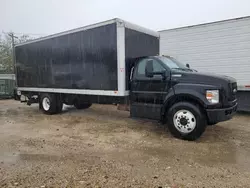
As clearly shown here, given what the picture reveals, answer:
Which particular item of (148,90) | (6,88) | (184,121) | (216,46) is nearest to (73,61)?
(148,90)

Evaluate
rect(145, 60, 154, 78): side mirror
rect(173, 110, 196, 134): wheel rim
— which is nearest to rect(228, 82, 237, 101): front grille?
rect(173, 110, 196, 134): wheel rim

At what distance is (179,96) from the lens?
5613 millimetres

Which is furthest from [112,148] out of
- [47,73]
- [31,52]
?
[31,52]

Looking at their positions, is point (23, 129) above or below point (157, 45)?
below

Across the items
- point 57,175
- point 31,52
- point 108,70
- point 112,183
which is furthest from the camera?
point 31,52

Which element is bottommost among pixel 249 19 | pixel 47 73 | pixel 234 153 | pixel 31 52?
pixel 234 153

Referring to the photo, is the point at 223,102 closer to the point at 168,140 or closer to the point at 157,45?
the point at 168,140

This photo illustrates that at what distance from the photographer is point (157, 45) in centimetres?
812

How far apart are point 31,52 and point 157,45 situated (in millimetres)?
5405

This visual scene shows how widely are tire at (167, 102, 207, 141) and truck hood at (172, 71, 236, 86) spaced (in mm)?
592

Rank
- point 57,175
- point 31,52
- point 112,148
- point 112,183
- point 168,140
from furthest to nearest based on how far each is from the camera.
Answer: point 31,52, point 168,140, point 112,148, point 57,175, point 112,183

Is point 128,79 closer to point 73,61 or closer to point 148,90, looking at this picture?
point 148,90

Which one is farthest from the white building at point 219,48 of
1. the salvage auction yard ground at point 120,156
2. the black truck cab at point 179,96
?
the black truck cab at point 179,96

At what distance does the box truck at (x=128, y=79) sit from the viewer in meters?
5.30
